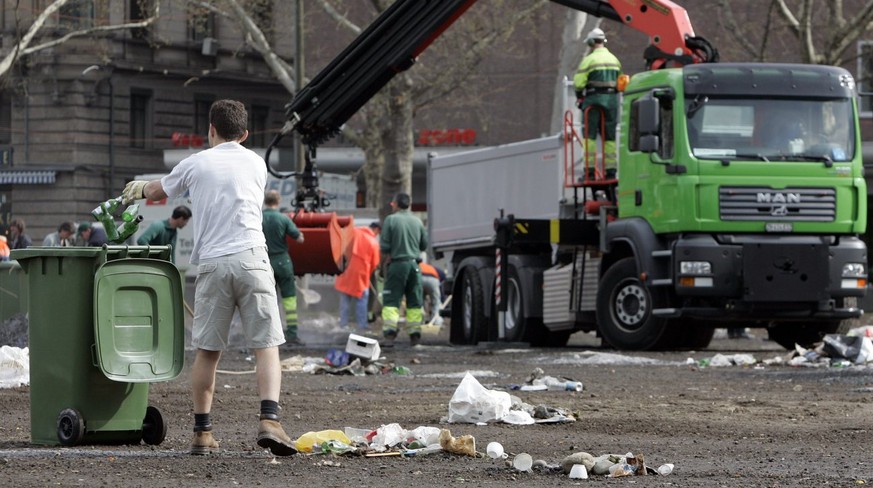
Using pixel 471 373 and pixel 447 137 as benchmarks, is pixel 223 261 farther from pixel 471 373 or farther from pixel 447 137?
pixel 447 137

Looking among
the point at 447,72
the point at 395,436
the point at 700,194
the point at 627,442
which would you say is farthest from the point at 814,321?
the point at 447,72

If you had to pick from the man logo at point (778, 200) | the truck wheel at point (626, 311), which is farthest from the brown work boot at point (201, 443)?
the truck wheel at point (626, 311)

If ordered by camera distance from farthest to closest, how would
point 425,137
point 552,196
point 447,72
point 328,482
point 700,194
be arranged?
point 425,137 < point 447,72 < point 552,196 < point 700,194 < point 328,482

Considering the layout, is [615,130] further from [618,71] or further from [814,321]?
[814,321]

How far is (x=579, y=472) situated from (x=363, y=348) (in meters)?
8.17

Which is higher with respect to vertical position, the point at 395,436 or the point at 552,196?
the point at 552,196

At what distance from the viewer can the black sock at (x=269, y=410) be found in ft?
24.9

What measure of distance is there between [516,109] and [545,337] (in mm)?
29613

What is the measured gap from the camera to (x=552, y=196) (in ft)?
66.6

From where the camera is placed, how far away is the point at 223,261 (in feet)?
25.7

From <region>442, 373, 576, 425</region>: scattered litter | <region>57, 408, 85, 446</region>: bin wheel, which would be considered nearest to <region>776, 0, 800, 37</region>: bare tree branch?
<region>442, 373, 576, 425</region>: scattered litter

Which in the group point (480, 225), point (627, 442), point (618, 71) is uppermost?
point (618, 71)

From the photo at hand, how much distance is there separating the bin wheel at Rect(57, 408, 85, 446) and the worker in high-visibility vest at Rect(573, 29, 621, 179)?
11.1 m

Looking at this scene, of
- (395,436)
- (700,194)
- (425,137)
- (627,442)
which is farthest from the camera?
(425,137)
